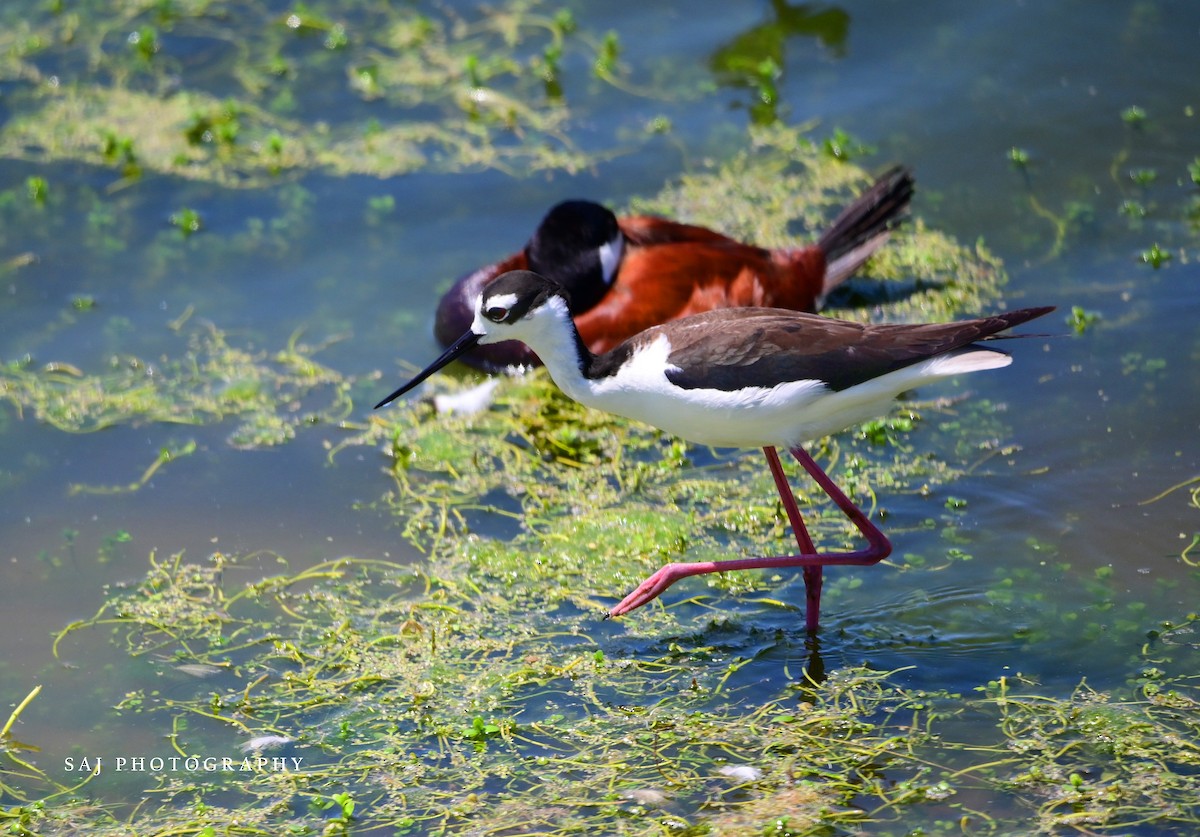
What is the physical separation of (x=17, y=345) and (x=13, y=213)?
1423 millimetres

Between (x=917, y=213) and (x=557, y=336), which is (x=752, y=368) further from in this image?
(x=917, y=213)

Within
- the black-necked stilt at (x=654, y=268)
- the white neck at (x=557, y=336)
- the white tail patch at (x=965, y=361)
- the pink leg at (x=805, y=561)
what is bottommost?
the pink leg at (x=805, y=561)

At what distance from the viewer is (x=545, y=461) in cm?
641

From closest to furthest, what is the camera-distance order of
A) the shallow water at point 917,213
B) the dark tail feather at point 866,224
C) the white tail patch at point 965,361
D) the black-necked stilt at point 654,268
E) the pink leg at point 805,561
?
the white tail patch at point 965,361 < the pink leg at point 805,561 < the shallow water at point 917,213 < the black-necked stilt at point 654,268 < the dark tail feather at point 866,224

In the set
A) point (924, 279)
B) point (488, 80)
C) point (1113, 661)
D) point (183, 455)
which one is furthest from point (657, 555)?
point (488, 80)

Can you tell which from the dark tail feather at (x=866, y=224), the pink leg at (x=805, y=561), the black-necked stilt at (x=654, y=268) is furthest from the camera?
the dark tail feather at (x=866, y=224)

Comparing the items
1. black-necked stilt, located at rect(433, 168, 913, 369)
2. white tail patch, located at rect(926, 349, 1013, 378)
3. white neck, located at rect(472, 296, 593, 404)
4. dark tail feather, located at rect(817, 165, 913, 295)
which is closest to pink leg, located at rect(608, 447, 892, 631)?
white tail patch, located at rect(926, 349, 1013, 378)

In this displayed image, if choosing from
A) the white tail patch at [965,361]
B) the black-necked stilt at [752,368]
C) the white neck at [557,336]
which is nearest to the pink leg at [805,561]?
the black-necked stilt at [752,368]

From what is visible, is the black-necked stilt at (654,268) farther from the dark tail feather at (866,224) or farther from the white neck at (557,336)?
the white neck at (557,336)

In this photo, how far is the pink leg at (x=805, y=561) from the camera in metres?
5.00

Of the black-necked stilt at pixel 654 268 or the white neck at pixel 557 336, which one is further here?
the black-necked stilt at pixel 654 268

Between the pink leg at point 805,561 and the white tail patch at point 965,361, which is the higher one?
the white tail patch at point 965,361

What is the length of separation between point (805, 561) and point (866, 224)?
300cm

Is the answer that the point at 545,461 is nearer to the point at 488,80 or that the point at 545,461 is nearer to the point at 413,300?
the point at 413,300
